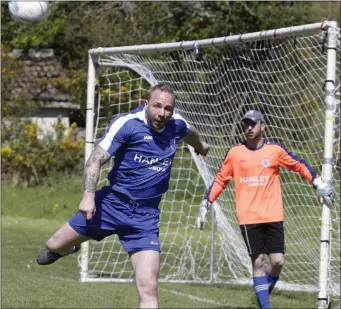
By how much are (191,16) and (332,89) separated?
609 inches

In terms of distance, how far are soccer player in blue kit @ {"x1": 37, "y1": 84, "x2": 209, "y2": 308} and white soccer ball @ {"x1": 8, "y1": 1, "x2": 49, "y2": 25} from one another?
210 centimetres

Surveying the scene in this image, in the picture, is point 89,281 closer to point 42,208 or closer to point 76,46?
point 42,208

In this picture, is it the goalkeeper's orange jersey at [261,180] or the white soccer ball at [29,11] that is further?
the goalkeeper's orange jersey at [261,180]

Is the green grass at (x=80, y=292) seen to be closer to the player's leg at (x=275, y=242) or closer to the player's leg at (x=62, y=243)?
the player's leg at (x=275, y=242)

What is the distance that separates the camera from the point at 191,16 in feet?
77.6

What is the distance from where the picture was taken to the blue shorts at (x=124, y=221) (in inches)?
249

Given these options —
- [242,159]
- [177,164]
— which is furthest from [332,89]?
[177,164]

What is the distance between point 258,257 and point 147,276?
2663 millimetres

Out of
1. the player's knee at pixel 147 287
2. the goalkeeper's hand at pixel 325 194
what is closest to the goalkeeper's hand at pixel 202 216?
the goalkeeper's hand at pixel 325 194

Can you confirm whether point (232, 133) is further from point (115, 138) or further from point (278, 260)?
point (115, 138)

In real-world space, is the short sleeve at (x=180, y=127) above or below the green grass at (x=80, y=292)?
above

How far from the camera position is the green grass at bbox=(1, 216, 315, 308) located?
865 centimetres

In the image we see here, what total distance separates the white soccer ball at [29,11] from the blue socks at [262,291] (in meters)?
3.24

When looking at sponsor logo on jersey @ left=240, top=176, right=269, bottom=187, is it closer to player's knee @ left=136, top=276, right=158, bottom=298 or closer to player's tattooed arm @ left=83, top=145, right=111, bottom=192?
player's tattooed arm @ left=83, top=145, right=111, bottom=192
